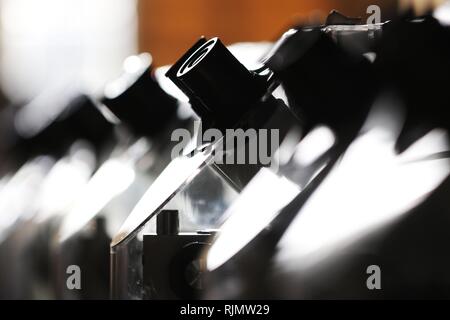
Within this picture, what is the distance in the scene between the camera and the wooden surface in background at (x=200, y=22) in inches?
49.0

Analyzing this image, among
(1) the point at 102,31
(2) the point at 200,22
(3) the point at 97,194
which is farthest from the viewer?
(1) the point at 102,31

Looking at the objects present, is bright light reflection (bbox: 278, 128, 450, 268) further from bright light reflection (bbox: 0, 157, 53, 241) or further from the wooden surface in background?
the wooden surface in background

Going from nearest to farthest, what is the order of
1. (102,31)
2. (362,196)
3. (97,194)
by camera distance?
(362,196), (97,194), (102,31)

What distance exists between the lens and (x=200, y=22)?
1.32 meters

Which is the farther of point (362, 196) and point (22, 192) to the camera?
point (22, 192)

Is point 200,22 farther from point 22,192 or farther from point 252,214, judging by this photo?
point 252,214

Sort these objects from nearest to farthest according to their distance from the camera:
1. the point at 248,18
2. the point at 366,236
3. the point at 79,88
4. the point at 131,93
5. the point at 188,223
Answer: the point at 366,236
the point at 188,223
the point at 131,93
the point at 79,88
the point at 248,18

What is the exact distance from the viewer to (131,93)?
777mm

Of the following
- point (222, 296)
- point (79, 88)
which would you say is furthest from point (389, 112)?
point (79, 88)

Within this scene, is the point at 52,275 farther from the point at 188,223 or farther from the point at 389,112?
the point at 389,112

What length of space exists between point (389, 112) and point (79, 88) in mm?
717

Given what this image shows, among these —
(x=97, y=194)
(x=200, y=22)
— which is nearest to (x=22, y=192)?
(x=97, y=194)

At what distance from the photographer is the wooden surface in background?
1.25m

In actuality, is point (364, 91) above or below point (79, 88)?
below
